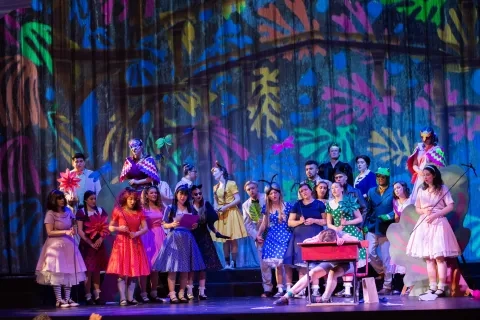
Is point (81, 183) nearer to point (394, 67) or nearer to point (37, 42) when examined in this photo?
point (37, 42)

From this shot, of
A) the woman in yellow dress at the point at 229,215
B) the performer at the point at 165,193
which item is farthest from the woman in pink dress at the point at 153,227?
the performer at the point at 165,193

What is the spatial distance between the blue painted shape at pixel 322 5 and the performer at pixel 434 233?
3841 millimetres

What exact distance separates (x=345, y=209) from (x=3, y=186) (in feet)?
18.1

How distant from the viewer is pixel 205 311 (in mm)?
7426

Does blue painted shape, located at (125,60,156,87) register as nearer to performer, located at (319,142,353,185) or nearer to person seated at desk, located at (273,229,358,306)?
performer, located at (319,142,353,185)

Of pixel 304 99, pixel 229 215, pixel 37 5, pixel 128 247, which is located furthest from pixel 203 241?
pixel 37 5

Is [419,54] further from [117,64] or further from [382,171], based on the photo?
[117,64]

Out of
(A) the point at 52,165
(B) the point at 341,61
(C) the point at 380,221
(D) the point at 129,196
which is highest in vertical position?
(B) the point at 341,61

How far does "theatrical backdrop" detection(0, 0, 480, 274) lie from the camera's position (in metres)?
11.3

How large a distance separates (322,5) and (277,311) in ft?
18.6

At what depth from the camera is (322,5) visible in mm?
11648

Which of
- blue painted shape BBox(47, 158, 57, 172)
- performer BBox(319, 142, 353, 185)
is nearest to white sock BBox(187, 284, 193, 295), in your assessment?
performer BBox(319, 142, 353, 185)

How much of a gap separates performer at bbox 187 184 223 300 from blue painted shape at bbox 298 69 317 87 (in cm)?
289

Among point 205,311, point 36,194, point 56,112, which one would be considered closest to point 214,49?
point 56,112
